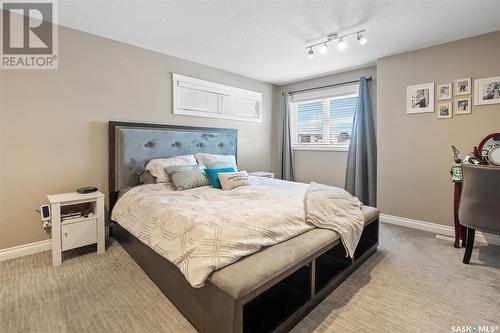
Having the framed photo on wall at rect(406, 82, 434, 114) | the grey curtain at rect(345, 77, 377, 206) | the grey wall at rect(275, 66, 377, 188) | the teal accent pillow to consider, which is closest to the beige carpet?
the teal accent pillow

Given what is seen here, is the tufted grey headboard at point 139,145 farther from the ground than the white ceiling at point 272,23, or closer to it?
closer to it

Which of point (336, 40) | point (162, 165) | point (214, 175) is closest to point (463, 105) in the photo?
point (336, 40)

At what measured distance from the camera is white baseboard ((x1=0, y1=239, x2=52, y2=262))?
2242mm

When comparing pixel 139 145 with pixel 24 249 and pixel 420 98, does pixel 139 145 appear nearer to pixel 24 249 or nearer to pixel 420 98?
pixel 24 249

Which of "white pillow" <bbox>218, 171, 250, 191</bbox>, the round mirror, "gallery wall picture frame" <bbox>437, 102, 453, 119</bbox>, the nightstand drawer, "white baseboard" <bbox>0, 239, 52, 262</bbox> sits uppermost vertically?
"gallery wall picture frame" <bbox>437, 102, 453, 119</bbox>

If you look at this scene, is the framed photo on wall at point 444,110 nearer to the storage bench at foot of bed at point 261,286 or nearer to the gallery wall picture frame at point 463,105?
the gallery wall picture frame at point 463,105

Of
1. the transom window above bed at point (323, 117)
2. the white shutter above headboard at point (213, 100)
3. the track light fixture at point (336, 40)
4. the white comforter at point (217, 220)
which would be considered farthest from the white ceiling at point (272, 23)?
the white comforter at point (217, 220)

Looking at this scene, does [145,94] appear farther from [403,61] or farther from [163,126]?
[403,61]

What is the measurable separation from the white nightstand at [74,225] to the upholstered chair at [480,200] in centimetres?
338

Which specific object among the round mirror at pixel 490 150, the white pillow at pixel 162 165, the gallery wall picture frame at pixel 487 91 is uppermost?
the gallery wall picture frame at pixel 487 91

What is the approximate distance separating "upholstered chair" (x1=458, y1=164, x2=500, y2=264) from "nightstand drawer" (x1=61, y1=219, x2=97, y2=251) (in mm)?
3425

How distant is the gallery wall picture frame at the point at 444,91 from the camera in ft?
9.37

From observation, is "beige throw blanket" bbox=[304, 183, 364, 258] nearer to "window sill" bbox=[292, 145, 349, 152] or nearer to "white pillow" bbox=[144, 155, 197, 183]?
"white pillow" bbox=[144, 155, 197, 183]

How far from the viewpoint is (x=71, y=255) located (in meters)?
2.34
